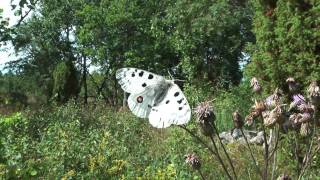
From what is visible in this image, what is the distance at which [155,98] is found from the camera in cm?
288

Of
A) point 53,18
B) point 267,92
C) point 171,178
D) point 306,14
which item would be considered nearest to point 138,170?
point 171,178

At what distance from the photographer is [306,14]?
758cm

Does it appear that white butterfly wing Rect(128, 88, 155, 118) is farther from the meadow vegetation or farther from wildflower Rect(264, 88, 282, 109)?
wildflower Rect(264, 88, 282, 109)

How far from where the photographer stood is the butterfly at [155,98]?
9.04 ft

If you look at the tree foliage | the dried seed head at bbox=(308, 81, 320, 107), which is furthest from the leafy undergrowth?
the dried seed head at bbox=(308, 81, 320, 107)

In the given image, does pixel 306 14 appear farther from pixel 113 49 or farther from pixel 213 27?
pixel 113 49

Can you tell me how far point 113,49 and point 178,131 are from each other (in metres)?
23.3

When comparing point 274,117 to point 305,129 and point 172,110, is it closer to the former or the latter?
point 305,129

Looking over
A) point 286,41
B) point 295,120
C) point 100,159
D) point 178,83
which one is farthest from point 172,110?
point 178,83

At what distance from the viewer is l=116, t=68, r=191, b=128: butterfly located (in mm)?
2756

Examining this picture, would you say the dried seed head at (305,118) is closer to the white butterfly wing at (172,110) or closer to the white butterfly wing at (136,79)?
the white butterfly wing at (172,110)

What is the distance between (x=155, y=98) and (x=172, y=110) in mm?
145

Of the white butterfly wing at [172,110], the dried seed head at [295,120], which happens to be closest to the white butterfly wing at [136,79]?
the white butterfly wing at [172,110]

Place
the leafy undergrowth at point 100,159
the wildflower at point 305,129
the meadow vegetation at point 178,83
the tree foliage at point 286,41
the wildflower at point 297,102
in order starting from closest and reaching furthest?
the wildflower at point 305,129 → the wildflower at point 297,102 → the meadow vegetation at point 178,83 → the leafy undergrowth at point 100,159 → the tree foliage at point 286,41
